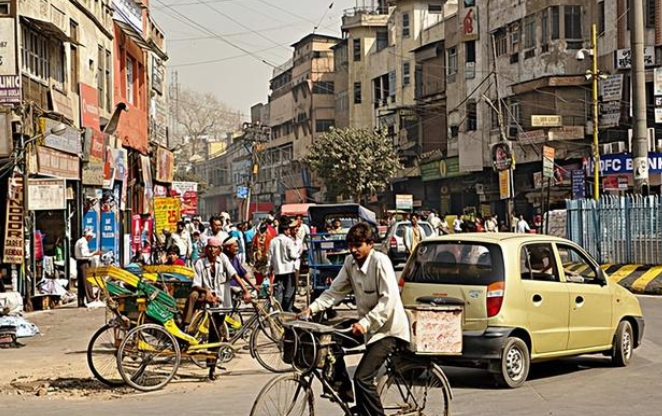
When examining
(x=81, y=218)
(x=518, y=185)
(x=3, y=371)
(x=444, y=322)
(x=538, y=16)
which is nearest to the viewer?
(x=444, y=322)

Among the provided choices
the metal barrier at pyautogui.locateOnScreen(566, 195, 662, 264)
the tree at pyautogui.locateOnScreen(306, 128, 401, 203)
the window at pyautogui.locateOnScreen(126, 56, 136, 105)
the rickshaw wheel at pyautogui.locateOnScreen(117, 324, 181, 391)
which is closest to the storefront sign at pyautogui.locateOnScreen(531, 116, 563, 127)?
the metal barrier at pyautogui.locateOnScreen(566, 195, 662, 264)

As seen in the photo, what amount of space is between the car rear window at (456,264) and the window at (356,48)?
66.3 meters

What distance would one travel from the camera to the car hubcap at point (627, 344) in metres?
12.2

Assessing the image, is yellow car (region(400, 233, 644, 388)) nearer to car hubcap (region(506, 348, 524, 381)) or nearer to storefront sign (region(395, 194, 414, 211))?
car hubcap (region(506, 348, 524, 381))

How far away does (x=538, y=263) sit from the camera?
1120cm

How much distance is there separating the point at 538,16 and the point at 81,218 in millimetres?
28320

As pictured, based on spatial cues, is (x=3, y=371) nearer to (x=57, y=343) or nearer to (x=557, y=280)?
(x=57, y=343)

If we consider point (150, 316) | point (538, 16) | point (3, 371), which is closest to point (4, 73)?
point (3, 371)

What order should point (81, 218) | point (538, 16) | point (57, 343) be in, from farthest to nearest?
point (538, 16)
point (81, 218)
point (57, 343)

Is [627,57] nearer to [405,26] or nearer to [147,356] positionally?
[405,26]

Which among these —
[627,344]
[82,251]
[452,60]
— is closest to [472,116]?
[452,60]

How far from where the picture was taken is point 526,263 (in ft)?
36.0

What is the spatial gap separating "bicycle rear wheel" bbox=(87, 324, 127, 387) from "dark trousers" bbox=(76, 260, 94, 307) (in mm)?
9730

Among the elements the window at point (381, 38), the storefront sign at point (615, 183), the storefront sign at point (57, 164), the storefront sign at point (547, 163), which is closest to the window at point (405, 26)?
the window at point (381, 38)
